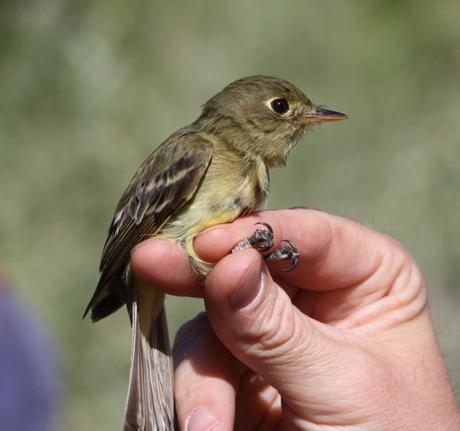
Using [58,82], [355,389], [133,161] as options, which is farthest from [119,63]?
[355,389]

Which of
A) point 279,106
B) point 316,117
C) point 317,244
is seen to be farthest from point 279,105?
point 317,244

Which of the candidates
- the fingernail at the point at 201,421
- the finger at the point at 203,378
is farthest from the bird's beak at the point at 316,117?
the fingernail at the point at 201,421

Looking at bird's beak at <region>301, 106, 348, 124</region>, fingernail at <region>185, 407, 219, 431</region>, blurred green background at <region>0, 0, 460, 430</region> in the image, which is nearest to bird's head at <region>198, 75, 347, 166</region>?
bird's beak at <region>301, 106, 348, 124</region>

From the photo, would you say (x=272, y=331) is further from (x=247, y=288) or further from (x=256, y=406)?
(x=256, y=406)

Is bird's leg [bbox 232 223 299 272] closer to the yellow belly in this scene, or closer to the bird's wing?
the yellow belly

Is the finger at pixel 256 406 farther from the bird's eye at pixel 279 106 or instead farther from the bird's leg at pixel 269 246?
the bird's eye at pixel 279 106
